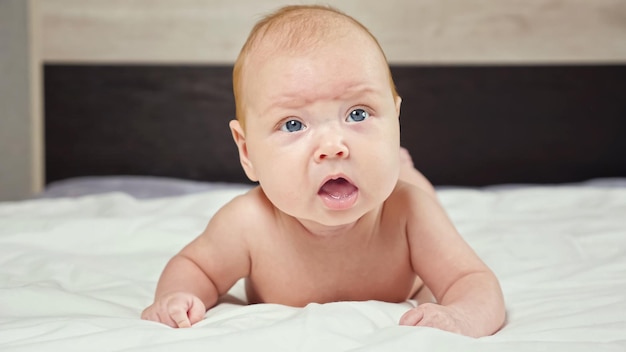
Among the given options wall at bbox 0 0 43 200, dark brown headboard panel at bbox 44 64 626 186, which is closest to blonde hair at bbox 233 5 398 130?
dark brown headboard panel at bbox 44 64 626 186

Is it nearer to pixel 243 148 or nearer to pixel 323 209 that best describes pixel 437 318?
pixel 323 209

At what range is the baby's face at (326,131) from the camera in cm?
95

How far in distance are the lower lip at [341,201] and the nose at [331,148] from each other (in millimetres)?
54

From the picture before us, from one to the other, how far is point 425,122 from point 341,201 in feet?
5.93

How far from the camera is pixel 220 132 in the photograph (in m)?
2.68

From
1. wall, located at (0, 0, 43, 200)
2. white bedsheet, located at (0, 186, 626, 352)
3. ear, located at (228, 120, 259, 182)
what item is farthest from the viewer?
wall, located at (0, 0, 43, 200)

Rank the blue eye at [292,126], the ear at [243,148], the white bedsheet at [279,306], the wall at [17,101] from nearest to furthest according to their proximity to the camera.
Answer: the white bedsheet at [279,306]
the blue eye at [292,126]
the ear at [243,148]
the wall at [17,101]

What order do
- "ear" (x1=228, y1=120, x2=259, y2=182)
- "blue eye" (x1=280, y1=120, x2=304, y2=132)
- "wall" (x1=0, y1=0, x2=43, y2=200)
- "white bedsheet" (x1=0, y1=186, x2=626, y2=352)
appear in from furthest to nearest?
"wall" (x1=0, y1=0, x2=43, y2=200), "ear" (x1=228, y1=120, x2=259, y2=182), "blue eye" (x1=280, y1=120, x2=304, y2=132), "white bedsheet" (x1=0, y1=186, x2=626, y2=352)

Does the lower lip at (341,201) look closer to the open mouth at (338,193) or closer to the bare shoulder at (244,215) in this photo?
the open mouth at (338,193)

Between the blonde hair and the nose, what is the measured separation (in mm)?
130

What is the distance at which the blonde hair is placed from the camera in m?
1.00

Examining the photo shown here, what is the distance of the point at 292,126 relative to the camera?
0.98m

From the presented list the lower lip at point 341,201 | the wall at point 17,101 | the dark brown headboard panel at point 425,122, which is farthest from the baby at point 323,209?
the wall at point 17,101

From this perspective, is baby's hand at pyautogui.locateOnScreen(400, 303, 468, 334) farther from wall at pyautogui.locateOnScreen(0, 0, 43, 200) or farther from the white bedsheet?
wall at pyautogui.locateOnScreen(0, 0, 43, 200)
